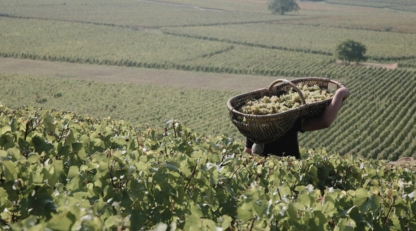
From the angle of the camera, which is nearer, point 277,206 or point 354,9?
point 277,206

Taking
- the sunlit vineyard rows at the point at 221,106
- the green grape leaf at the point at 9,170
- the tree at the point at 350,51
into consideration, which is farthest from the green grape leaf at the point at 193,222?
the tree at the point at 350,51

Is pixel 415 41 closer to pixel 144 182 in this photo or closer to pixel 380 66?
pixel 380 66

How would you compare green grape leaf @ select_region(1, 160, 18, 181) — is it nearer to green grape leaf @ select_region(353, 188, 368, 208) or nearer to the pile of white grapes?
green grape leaf @ select_region(353, 188, 368, 208)

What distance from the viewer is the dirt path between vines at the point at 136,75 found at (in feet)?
167

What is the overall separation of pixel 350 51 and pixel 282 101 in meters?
55.1

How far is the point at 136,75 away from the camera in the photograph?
178 feet

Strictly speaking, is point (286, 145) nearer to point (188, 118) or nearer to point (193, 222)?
point (193, 222)

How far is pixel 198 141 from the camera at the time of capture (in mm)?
7441

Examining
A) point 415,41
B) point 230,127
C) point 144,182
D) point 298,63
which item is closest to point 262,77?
point 298,63

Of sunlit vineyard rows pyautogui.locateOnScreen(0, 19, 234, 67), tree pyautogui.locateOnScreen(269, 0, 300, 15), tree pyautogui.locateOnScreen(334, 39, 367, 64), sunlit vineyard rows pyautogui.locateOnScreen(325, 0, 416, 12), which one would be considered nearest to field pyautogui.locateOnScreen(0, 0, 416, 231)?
sunlit vineyard rows pyautogui.locateOnScreen(0, 19, 234, 67)

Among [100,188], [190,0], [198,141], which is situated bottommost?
[190,0]

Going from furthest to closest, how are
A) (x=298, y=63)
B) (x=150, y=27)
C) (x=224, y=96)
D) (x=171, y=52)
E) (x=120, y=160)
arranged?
(x=150, y=27) → (x=171, y=52) → (x=298, y=63) → (x=224, y=96) → (x=120, y=160)

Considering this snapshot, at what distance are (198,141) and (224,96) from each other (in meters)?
38.4

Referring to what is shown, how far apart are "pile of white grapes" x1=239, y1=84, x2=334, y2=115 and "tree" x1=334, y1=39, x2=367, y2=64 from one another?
54074 millimetres
